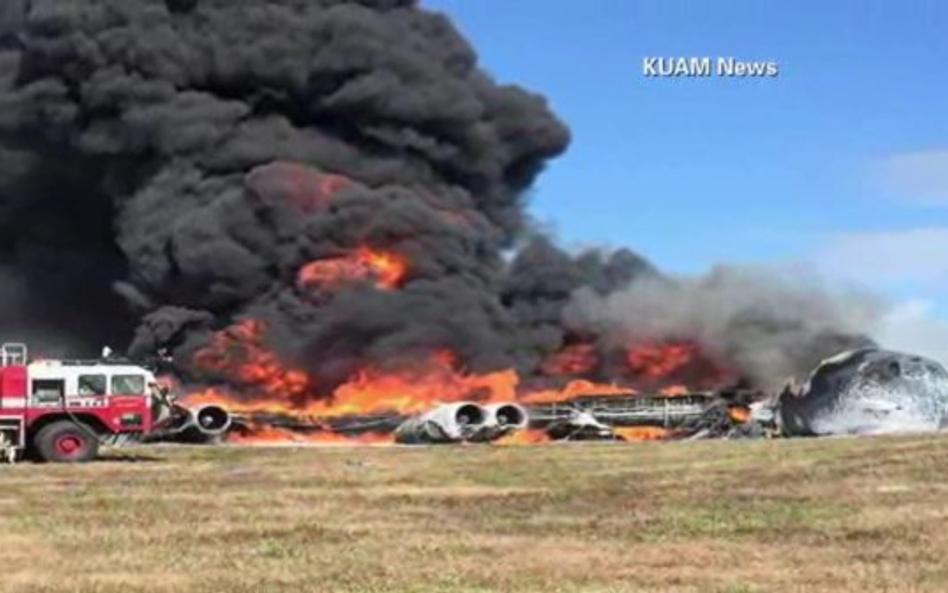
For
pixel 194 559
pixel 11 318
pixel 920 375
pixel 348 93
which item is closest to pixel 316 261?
pixel 348 93

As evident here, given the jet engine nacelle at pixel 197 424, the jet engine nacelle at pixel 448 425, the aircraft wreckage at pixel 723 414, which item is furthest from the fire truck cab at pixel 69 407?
the aircraft wreckage at pixel 723 414

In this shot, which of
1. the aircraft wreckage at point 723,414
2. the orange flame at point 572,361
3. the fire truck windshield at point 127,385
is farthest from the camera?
the orange flame at point 572,361

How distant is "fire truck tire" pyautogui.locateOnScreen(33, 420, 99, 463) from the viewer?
111 feet

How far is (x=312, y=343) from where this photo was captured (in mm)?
55688

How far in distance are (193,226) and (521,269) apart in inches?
522

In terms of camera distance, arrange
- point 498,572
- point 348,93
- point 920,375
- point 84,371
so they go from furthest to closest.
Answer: point 348,93 → point 920,375 → point 84,371 → point 498,572

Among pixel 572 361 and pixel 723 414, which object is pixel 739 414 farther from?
→ pixel 572 361

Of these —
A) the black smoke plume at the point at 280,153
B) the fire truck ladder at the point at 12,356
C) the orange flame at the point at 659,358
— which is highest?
the black smoke plume at the point at 280,153

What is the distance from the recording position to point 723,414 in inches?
1929

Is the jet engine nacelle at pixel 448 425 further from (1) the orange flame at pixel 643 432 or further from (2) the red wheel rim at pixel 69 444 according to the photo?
(2) the red wheel rim at pixel 69 444

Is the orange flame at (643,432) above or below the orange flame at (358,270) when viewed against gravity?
below

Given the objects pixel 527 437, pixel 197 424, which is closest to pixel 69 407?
pixel 197 424

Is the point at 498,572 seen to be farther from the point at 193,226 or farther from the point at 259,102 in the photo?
the point at 259,102

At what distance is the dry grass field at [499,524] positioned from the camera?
13.7 meters
